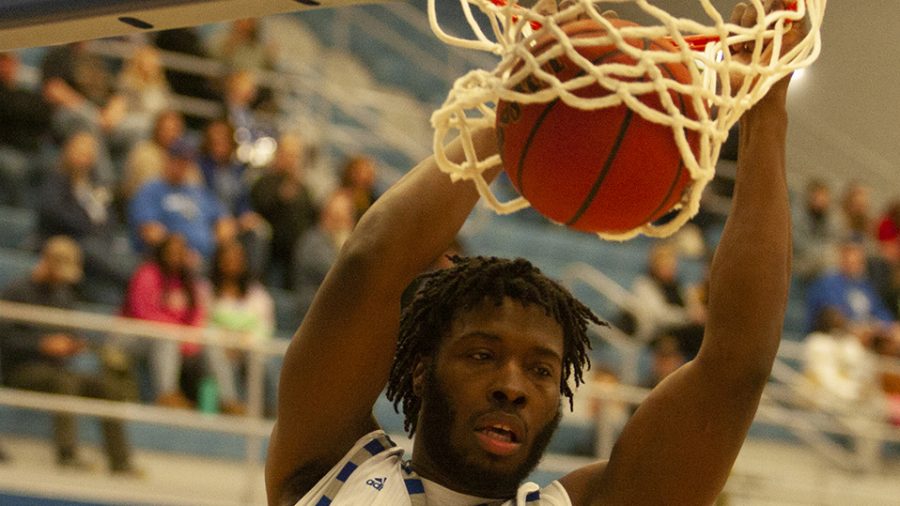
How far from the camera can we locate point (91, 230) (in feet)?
21.6

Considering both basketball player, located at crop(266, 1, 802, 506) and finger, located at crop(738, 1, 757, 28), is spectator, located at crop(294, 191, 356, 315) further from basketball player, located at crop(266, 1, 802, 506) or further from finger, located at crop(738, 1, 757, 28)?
finger, located at crop(738, 1, 757, 28)

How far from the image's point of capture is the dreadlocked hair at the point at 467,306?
2688 mm

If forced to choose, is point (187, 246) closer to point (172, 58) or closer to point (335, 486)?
point (172, 58)

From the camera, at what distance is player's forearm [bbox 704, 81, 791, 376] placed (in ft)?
8.12

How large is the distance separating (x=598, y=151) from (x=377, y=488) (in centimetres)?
78

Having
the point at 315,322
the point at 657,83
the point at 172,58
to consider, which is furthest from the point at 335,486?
the point at 172,58

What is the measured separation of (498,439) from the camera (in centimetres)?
254

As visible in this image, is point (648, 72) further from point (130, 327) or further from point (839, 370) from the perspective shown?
point (839, 370)

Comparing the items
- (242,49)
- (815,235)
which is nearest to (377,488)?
(242,49)

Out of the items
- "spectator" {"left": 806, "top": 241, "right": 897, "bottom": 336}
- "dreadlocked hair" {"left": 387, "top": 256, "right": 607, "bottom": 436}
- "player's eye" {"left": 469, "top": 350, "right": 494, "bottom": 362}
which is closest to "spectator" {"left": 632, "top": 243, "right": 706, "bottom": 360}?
"spectator" {"left": 806, "top": 241, "right": 897, "bottom": 336}

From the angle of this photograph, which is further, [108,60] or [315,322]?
[108,60]

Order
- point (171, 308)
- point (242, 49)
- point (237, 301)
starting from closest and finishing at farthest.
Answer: point (171, 308)
point (237, 301)
point (242, 49)

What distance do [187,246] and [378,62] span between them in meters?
4.70

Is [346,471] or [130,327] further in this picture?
[130,327]
